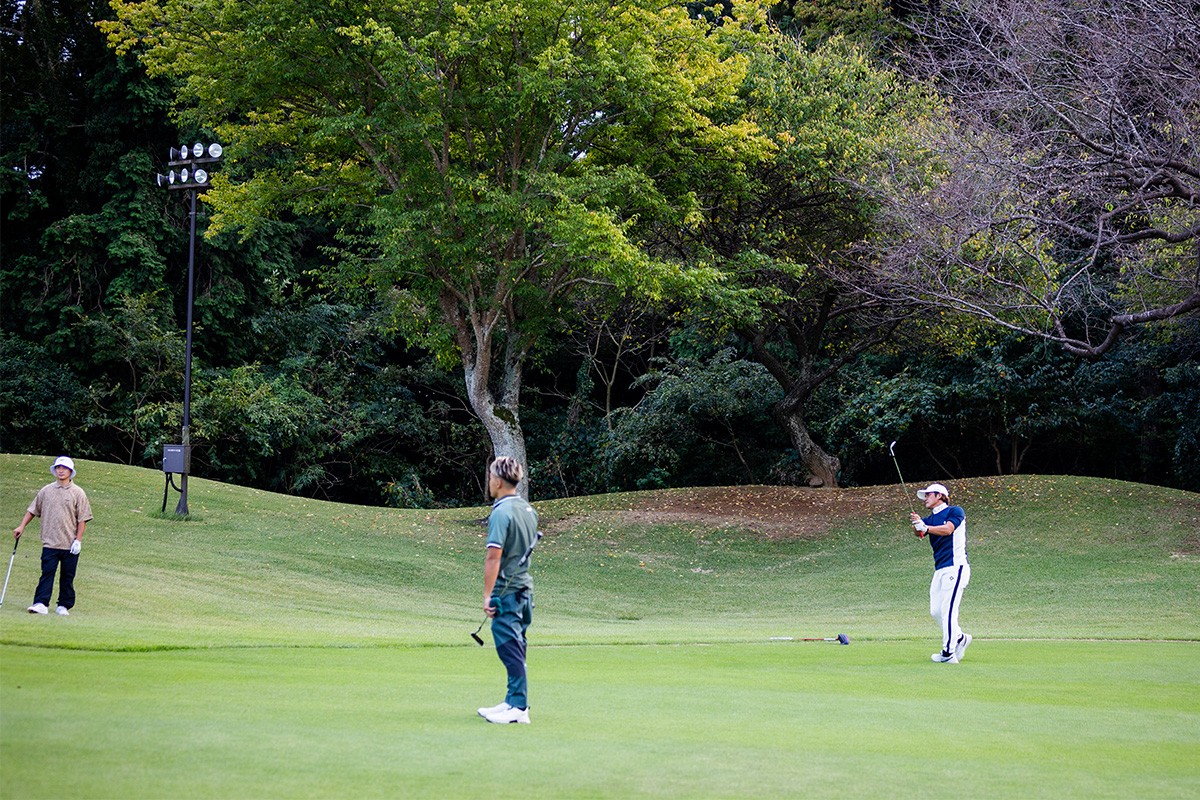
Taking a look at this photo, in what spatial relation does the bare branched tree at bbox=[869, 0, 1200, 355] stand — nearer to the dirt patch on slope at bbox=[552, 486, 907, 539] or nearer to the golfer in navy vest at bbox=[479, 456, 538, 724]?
the dirt patch on slope at bbox=[552, 486, 907, 539]

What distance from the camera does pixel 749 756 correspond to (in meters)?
6.91

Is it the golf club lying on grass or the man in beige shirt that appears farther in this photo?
the golf club lying on grass

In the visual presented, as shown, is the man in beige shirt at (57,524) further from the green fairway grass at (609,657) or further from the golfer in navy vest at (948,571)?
the golfer in navy vest at (948,571)

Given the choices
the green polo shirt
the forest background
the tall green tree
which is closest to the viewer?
the green polo shirt

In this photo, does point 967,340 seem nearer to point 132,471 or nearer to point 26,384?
point 132,471

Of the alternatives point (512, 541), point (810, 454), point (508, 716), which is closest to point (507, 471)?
point (512, 541)

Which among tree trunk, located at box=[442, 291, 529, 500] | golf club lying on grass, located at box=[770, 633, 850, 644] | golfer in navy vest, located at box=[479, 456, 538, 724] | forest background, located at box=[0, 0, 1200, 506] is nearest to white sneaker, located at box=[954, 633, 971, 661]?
golf club lying on grass, located at box=[770, 633, 850, 644]

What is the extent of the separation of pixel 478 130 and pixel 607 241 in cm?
540

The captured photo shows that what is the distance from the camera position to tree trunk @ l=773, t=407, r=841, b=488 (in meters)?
35.5

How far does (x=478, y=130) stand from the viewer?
28.7 meters

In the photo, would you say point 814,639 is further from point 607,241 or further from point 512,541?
point 607,241

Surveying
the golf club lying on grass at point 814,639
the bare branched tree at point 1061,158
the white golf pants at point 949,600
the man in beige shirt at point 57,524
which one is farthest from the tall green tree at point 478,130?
the white golf pants at point 949,600

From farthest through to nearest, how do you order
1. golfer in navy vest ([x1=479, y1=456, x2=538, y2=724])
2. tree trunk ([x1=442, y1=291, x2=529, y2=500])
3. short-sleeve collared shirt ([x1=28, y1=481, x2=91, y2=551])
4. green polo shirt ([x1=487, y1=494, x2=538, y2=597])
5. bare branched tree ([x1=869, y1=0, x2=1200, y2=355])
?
tree trunk ([x1=442, y1=291, x2=529, y2=500]), bare branched tree ([x1=869, y1=0, x2=1200, y2=355]), short-sleeve collared shirt ([x1=28, y1=481, x2=91, y2=551]), green polo shirt ([x1=487, y1=494, x2=538, y2=597]), golfer in navy vest ([x1=479, y1=456, x2=538, y2=724])

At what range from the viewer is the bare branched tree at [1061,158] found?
21.6 m
